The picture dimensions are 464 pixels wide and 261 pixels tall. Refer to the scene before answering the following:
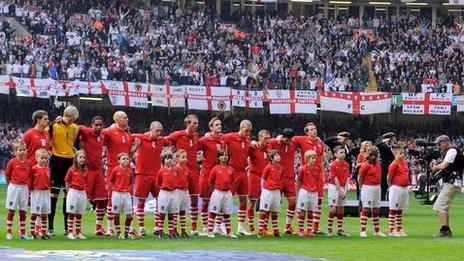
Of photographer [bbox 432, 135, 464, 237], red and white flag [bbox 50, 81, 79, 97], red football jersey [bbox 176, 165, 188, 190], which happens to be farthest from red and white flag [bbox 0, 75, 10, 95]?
photographer [bbox 432, 135, 464, 237]

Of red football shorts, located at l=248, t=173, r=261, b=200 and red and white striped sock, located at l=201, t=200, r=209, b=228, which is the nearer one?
red and white striped sock, located at l=201, t=200, r=209, b=228

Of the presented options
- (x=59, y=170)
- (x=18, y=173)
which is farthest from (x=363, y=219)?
(x=18, y=173)

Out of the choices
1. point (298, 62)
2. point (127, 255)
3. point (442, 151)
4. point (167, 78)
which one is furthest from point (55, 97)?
point (127, 255)

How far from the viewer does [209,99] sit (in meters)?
59.7

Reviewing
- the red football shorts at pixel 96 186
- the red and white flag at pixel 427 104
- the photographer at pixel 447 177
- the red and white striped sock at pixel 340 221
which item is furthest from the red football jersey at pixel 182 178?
the red and white flag at pixel 427 104

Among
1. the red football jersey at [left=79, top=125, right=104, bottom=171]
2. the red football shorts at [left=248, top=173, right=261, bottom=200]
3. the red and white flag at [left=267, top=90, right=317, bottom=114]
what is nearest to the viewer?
the red football jersey at [left=79, top=125, right=104, bottom=171]

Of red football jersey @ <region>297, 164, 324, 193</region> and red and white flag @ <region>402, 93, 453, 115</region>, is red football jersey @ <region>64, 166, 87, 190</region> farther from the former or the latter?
red and white flag @ <region>402, 93, 453, 115</region>

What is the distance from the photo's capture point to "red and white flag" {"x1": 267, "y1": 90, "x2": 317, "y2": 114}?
60.2 m

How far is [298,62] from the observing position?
65.1 meters

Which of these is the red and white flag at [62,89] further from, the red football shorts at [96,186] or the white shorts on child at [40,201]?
the white shorts on child at [40,201]

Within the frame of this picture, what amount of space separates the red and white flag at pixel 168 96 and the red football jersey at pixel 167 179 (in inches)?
1291

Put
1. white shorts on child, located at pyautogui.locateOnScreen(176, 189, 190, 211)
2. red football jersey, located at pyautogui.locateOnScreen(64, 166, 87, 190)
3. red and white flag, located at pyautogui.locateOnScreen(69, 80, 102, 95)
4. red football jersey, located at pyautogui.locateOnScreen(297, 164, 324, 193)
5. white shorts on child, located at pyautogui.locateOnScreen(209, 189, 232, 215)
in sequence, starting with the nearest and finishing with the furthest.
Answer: red football jersey, located at pyautogui.locateOnScreen(64, 166, 87, 190) → white shorts on child, located at pyautogui.locateOnScreen(176, 189, 190, 211) → white shorts on child, located at pyautogui.locateOnScreen(209, 189, 232, 215) → red football jersey, located at pyautogui.locateOnScreen(297, 164, 324, 193) → red and white flag, located at pyautogui.locateOnScreen(69, 80, 102, 95)

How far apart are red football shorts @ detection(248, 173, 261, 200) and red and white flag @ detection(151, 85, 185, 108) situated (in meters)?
31.7

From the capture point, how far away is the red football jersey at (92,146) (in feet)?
87.6
